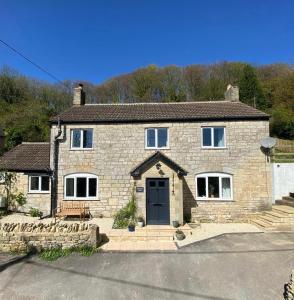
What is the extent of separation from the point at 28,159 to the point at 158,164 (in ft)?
31.3

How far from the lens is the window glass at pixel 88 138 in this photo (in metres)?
15.3

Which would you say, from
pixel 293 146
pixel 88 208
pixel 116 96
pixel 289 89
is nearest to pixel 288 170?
pixel 293 146

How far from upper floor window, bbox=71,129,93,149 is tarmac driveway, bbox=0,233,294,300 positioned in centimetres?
779

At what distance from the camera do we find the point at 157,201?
44.4 ft

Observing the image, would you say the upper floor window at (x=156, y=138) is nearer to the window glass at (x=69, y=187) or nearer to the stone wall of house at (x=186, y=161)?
the stone wall of house at (x=186, y=161)

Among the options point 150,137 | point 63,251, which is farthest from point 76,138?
point 63,251

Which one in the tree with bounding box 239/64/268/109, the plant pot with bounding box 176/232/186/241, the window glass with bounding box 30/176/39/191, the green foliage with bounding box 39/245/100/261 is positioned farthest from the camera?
the tree with bounding box 239/64/268/109

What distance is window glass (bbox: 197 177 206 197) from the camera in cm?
1452

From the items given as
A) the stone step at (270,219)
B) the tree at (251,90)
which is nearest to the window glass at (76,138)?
the stone step at (270,219)

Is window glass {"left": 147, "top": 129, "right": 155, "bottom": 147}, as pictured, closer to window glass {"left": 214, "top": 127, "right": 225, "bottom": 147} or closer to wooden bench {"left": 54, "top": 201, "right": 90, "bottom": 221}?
window glass {"left": 214, "top": 127, "right": 225, "bottom": 147}

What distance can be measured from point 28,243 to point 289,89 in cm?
4365

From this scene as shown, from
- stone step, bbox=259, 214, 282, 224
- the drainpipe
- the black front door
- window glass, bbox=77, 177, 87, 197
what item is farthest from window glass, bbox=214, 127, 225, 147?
the drainpipe

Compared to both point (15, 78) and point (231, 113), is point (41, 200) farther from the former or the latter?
point (15, 78)

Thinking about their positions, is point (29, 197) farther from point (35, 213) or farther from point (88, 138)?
point (88, 138)
